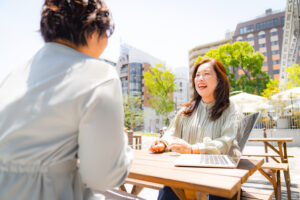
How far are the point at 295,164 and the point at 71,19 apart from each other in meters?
6.61

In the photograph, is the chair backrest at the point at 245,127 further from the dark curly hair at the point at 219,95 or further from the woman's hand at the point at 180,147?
the woman's hand at the point at 180,147

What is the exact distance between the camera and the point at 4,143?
630 millimetres

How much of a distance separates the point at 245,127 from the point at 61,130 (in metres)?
1.58

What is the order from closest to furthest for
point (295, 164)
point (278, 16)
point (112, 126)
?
point (112, 126) → point (295, 164) → point (278, 16)

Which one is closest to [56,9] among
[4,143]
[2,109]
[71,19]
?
[71,19]

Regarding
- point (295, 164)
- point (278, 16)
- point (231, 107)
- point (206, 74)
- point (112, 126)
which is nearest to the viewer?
point (112, 126)

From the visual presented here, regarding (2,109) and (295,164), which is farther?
(295,164)

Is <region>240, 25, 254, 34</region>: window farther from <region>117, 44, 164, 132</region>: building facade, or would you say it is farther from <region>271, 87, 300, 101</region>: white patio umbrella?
<region>271, 87, 300, 101</region>: white patio umbrella

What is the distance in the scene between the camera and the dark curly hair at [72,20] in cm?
73

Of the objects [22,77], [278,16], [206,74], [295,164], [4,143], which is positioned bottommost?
[295,164]

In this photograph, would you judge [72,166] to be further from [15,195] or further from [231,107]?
[231,107]

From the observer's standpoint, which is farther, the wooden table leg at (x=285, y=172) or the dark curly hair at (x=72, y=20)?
the wooden table leg at (x=285, y=172)

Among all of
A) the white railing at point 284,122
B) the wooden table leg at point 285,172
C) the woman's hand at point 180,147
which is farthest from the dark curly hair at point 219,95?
the white railing at point 284,122

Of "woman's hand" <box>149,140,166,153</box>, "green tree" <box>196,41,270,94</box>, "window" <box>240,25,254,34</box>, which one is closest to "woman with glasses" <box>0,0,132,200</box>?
"woman's hand" <box>149,140,166,153</box>
